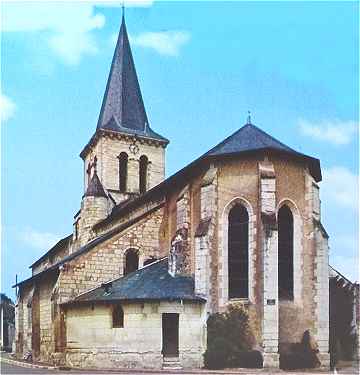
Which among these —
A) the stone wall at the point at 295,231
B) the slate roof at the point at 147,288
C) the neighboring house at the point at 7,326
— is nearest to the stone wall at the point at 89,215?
the slate roof at the point at 147,288

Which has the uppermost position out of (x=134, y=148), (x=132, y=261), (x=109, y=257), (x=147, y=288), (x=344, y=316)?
(x=134, y=148)

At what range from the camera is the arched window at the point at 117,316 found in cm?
2439

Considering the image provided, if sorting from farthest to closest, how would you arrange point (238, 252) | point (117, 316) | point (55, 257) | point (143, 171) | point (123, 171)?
1. point (55, 257)
2. point (143, 171)
3. point (123, 171)
4. point (238, 252)
5. point (117, 316)

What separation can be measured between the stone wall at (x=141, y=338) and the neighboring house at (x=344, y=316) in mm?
6427

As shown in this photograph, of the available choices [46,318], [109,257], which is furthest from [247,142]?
[46,318]

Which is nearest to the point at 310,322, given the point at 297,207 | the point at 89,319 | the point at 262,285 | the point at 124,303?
the point at 262,285

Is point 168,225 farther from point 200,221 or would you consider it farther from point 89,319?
point 89,319

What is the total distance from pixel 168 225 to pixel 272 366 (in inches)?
368

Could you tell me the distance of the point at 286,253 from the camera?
81.9 feet

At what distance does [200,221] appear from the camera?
999 inches

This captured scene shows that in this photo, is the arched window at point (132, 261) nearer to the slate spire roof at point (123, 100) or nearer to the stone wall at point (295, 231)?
the stone wall at point (295, 231)

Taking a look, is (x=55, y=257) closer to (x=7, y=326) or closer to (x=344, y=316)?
(x=7, y=326)

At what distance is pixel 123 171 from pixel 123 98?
587 centimetres

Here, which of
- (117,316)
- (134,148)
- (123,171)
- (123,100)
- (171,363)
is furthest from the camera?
(123,100)
